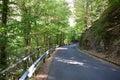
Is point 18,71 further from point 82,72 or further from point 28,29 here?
point 82,72

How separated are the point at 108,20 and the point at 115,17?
1.65 meters

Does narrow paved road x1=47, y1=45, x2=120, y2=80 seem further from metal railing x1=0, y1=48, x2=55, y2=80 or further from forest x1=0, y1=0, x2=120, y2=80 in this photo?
forest x1=0, y1=0, x2=120, y2=80

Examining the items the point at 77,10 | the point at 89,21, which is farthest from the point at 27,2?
the point at 77,10

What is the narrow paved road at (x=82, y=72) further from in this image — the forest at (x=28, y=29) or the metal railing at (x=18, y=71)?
the forest at (x=28, y=29)

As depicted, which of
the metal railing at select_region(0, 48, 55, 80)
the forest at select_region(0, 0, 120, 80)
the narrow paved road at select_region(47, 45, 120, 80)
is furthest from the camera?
the forest at select_region(0, 0, 120, 80)

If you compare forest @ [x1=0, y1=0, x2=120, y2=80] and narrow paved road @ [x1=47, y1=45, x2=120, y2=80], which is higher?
forest @ [x1=0, y1=0, x2=120, y2=80]

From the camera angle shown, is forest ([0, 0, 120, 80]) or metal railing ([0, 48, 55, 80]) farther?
forest ([0, 0, 120, 80])

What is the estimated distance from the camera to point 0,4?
1228 centimetres

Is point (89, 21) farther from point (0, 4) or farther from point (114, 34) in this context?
point (0, 4)

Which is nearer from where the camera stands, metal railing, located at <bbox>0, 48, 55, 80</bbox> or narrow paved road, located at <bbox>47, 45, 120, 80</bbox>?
metal railing, located at <bbox>0, 48, 55, 80</bbox>

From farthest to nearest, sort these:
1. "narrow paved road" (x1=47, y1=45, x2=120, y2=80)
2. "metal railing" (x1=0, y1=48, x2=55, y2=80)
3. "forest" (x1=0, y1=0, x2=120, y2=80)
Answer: "forest" (x1=0, y1=0, x2=120, y2=80), "narrow paved road" (x1=47, y1=45, x2=120, y2=80), "metal railing" (x1=0, y1=48, x2=55, y2=80)

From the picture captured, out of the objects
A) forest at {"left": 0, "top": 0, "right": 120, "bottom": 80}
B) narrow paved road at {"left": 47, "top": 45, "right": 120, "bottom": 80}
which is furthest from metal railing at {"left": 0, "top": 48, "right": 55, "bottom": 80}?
narrow paved road at {"left": 47, "top": 45, "right": 120, "bottom": 80}

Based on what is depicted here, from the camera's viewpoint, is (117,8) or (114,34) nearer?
(114,34)

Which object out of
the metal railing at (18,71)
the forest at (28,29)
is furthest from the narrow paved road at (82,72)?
the forest at (28,29)
